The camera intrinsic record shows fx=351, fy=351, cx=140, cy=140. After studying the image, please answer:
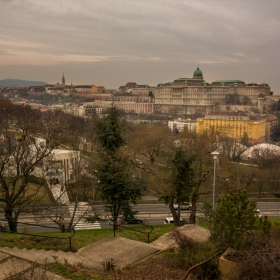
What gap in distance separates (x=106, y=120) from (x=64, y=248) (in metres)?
8.77

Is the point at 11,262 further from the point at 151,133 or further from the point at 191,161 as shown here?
the point at 151,133

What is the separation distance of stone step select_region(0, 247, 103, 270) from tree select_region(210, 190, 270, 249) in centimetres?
329

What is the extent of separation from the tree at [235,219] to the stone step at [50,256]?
3288mm

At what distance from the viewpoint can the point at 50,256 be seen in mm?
8906

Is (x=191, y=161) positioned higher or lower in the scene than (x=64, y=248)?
higher

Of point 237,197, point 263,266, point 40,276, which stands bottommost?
point 40,276

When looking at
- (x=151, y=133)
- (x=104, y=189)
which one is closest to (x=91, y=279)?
(x=104, y=189)

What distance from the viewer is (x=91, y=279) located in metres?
7.66

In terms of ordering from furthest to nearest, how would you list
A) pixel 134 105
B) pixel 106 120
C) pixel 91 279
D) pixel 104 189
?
pixel 134 105, pixel 106 120, pixel 104 189, pixel 91 279

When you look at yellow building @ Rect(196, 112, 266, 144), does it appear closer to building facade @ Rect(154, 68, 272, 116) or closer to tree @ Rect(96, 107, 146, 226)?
tree @ Rect(96, 107, 146, 226)

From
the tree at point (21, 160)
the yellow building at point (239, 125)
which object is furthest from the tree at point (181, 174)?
the yellow building at point (239, 125)

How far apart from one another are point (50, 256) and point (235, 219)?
488 centimetres

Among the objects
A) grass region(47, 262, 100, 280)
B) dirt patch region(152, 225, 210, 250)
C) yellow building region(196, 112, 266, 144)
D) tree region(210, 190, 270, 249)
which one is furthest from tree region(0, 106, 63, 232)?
yellow building region(196, 112, 266, 144)

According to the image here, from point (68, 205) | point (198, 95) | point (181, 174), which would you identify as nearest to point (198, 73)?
point (198, 95)
